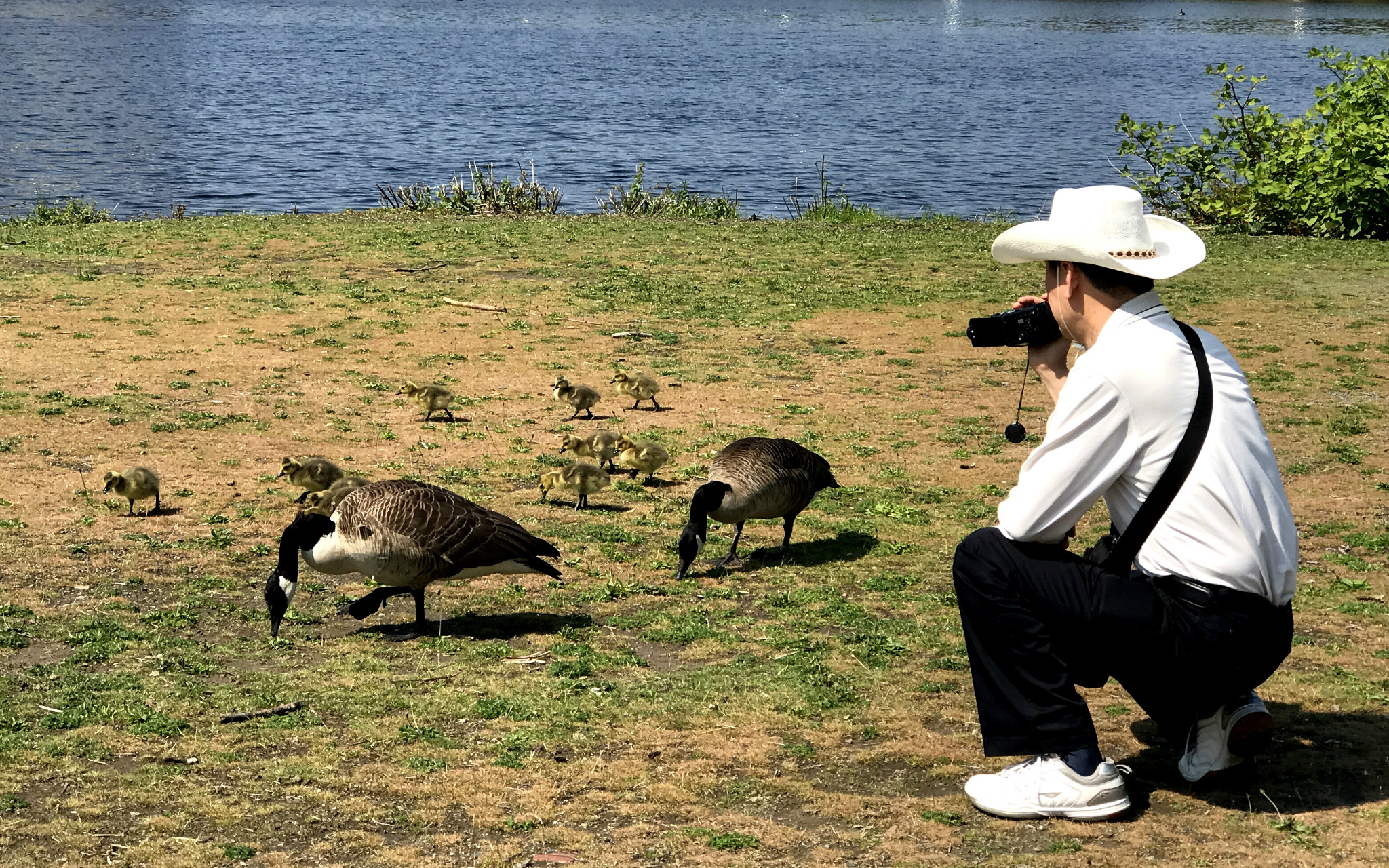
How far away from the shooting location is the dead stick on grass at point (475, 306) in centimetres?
1658

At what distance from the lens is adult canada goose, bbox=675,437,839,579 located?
8797 mm

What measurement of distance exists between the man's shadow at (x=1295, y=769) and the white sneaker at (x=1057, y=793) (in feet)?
0.69

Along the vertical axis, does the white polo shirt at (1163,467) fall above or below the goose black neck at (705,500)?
above

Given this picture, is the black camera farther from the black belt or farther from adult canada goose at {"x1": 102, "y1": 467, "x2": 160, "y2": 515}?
adult canada goose at {"x1": 102, "y1": 467, "x2": 160, "y2": 515}

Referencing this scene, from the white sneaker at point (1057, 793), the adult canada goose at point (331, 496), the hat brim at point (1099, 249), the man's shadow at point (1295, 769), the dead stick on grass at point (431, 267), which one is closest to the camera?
the hat brim at point (1099, 249)

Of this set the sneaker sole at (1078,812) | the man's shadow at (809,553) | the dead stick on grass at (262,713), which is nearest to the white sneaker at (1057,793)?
the sneaker sole at (1078,812)

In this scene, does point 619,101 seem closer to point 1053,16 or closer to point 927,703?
point 927,703

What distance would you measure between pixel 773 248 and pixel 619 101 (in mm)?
30985

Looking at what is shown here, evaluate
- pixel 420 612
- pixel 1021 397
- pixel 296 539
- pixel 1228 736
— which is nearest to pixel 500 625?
pixel 420 612

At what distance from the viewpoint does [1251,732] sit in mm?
5227

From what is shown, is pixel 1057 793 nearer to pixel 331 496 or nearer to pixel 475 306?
pixel 331 496

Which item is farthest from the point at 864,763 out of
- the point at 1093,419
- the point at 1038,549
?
the point at 1093,419

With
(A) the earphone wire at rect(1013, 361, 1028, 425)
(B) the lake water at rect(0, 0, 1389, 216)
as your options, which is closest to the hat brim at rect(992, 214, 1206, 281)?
(A) the earphone wire at rect(1013, 361, 1028, 425)

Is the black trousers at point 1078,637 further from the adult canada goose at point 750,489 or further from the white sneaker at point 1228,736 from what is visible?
the adult canada goose at point 750,489
